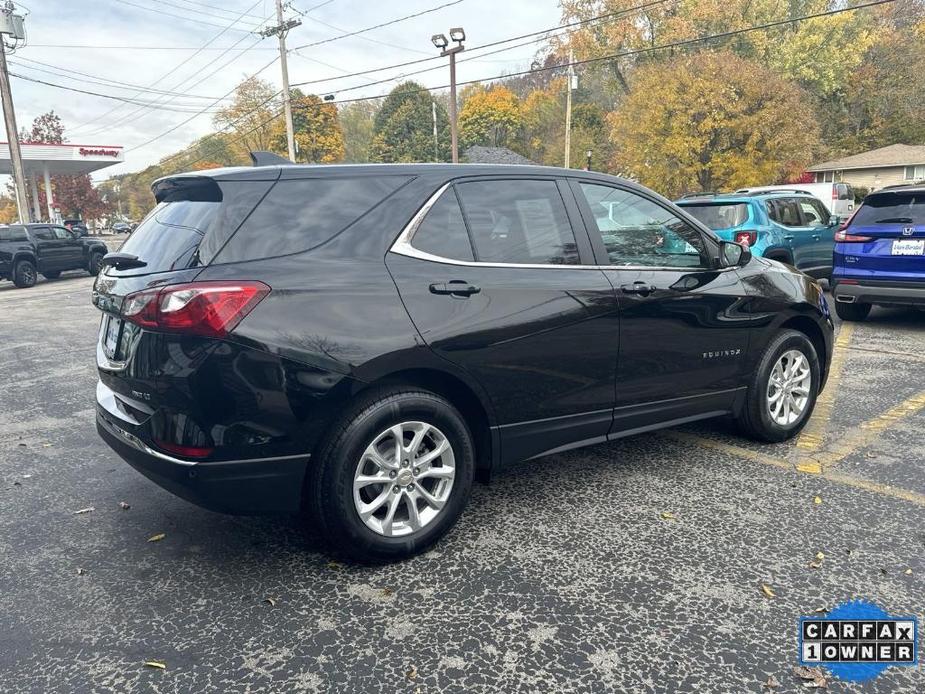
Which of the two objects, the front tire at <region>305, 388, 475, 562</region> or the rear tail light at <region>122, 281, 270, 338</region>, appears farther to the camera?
the front tire at <region>305, 388, 475, 562</region>

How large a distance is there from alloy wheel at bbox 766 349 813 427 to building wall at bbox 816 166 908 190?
4265 cm

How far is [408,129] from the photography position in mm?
59531

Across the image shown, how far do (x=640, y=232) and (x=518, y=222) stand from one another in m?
0.87

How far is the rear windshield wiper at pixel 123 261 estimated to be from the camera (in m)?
2.93

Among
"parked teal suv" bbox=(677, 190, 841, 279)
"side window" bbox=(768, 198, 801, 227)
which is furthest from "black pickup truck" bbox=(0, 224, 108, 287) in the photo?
"side window" bbox=(768, 198, 801, 227)

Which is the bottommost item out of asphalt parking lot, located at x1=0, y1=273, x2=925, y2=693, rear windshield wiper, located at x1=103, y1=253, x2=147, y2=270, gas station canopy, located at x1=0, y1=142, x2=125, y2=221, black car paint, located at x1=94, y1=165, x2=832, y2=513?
asphalt parking lot, located at x1=0, y1=273, x2=925, y2=693

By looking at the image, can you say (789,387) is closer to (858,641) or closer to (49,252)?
(858,641)

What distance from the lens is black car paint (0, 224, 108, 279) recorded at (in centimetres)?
1820

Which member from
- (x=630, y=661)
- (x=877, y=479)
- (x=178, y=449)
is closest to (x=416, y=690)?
(x=630, y=661)

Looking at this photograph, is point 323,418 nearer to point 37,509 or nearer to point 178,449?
point 178,449

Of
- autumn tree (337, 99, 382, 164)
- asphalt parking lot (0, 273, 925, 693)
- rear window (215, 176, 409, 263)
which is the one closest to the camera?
asphalt parking lot (0, 273, 925, 693)

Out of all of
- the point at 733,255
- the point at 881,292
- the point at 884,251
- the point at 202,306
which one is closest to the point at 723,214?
the point at 884,251

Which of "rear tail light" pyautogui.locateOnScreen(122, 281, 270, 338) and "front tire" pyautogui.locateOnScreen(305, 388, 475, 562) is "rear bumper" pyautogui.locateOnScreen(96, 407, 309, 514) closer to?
"front tire" pyautogui.locateOnScreen(305, 388, 475, 562)

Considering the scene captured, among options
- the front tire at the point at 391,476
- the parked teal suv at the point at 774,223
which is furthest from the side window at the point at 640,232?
the parked teal suv at the point at 774,223
